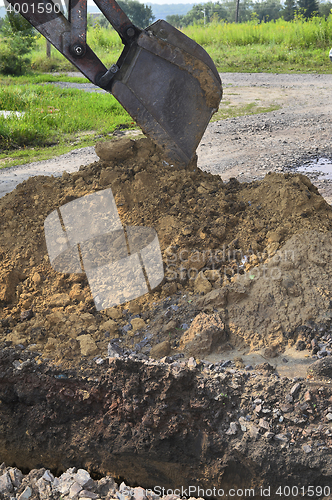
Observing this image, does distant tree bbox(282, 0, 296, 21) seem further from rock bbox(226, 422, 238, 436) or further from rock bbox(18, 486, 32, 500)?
rock bbox(18, 486, 32, 500)

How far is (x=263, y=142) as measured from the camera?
305 inches

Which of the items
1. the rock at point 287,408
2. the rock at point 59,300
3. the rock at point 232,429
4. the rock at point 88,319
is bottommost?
the rock at point 232,429

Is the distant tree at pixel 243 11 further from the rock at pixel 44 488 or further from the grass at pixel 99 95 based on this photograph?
the rock at pixel 44 488

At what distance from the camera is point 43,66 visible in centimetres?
1927

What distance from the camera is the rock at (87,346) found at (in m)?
2.80

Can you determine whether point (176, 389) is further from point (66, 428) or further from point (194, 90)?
point (194, 90)

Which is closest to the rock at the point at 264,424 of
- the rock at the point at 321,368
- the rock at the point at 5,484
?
the rock at the point at 321,368

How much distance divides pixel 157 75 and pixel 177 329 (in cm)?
206

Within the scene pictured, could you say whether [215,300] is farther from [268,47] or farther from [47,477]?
[268,47]

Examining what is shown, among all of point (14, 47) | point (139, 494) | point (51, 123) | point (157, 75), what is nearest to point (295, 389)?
point (139, 494)

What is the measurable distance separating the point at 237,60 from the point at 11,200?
13232 mm

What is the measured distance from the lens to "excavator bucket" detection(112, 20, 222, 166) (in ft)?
11.1

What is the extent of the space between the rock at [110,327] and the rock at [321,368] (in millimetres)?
1316

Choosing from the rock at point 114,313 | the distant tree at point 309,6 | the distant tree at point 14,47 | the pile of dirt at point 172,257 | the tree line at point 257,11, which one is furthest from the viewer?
the tree line at point 257,11
